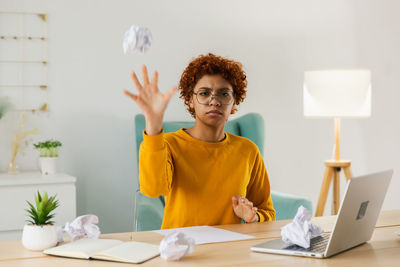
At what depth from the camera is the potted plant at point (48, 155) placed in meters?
2.86

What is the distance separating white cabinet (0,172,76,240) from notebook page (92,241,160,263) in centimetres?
150

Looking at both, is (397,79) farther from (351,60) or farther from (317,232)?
(317,232)

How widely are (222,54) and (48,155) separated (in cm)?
129

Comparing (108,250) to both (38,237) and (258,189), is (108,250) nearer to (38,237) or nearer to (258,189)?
(38,237)

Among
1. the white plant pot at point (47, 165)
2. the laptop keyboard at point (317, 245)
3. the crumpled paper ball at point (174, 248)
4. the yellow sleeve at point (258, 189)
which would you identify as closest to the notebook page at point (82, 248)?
the crumpled paper ball at point (174, 248)

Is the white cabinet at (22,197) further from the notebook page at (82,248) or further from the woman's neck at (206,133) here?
the notebook page at (82,248)

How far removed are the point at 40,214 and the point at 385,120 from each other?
3.16 metres

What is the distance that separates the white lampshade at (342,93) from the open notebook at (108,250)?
212 centimetres

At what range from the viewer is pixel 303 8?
3.65 metres

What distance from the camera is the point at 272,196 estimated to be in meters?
2.75

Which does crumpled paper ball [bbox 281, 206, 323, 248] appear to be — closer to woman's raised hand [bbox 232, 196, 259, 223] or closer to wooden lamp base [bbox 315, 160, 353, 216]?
woman's raised hand [bbox 232, 196, 259, 223]

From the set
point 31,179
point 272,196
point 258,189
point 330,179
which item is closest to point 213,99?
point 258,189

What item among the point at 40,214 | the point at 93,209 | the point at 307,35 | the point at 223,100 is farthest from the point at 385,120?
the point at 40,214

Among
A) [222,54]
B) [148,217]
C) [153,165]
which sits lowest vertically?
[148,217]
